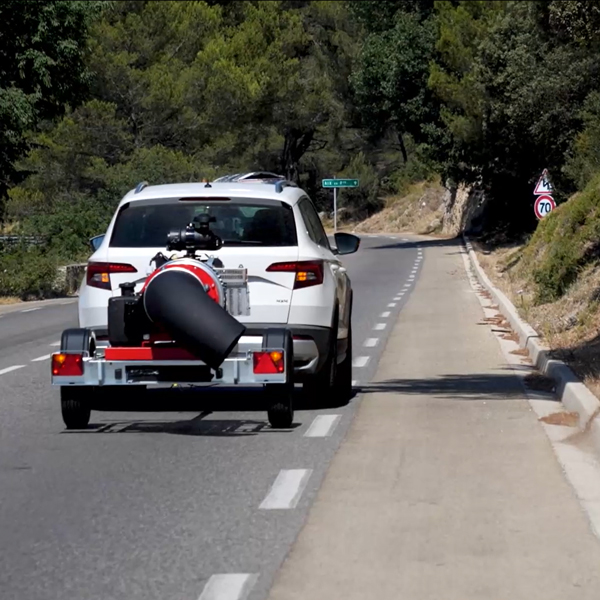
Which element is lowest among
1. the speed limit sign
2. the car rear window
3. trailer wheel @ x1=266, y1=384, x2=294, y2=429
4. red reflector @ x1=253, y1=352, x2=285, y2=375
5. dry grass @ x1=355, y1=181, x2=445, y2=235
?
dry grass @ x1=355, y1=181, x2=445, y2=235

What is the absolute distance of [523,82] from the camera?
42.3 meters

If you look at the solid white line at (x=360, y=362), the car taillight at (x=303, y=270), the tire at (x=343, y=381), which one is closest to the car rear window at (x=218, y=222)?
the car taillight at (x=303, y=270)

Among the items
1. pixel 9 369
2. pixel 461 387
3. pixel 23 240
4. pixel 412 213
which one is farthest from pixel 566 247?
pixel 412 213

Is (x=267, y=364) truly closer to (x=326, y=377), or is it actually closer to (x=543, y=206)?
(x=326, y=377)

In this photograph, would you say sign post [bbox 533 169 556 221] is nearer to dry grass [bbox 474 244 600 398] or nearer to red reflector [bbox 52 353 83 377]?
dry grass [bbox 474 244 600 398]

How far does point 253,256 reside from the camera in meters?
9.98

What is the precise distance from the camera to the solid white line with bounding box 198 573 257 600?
5.45 m

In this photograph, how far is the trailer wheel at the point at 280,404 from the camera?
958cm

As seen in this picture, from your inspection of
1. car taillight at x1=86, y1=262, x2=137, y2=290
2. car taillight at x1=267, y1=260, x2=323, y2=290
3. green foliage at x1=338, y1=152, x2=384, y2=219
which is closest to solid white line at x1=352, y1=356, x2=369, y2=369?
car taillight at x1=267, y1=260, x2=323, y2=290

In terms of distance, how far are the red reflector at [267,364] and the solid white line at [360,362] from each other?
18.0 ft

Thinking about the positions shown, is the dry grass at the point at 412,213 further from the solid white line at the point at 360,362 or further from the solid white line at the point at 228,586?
the solid white line at the point at 228,586

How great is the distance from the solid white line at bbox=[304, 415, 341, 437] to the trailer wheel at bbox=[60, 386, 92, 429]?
1.65 m

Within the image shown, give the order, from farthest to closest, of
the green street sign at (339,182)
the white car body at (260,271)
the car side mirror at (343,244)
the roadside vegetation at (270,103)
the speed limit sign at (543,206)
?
the green street sign at (339,182) < the speed limit sign at (543,206) < the roadside vegetation at (270,103) < the car side mirror at (343,244) < the white car body at (260,271)

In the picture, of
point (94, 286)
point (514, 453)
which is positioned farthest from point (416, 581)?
point (94, 286)
